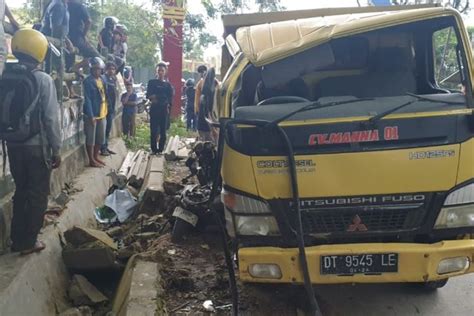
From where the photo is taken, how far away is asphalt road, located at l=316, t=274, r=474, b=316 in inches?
164

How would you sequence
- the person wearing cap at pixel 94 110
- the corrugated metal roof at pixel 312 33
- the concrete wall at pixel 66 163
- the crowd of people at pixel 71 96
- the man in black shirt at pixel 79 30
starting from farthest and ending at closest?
the man in black shirt at pixel 79 30
the person wearing cap at pixel 94 110
the concrete wall at pixel 66 163
the crowd of people at pixel 71 96
the corrugated metal roof at pixel 312 33

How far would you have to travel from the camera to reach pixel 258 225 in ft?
11.9

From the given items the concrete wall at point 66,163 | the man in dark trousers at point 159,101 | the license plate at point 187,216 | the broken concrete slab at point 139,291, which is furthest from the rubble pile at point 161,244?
the man in dark trousers at point 159,101

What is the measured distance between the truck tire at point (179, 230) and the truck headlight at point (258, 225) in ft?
6.66

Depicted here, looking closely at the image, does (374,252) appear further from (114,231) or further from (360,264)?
(114,231)

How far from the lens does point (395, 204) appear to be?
11.7ft

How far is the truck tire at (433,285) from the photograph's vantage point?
14.4 feet

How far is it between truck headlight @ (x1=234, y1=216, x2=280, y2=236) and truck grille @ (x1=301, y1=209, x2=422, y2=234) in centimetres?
22

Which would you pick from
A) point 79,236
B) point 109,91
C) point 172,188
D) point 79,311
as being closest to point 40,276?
point 79,311

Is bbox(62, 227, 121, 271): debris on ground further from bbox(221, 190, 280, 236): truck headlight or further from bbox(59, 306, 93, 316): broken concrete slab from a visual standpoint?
bbox(221, 190, 280, 236): truck headlight

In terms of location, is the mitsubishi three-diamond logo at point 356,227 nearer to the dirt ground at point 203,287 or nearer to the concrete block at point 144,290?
the dirt ground at point 203,287

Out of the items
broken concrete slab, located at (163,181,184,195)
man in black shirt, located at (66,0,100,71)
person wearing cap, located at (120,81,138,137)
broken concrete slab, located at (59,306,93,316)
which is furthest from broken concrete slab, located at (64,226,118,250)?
person wearing cap, located at (120,81,138,137)

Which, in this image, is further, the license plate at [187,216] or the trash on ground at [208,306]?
the license plate at [187,216]

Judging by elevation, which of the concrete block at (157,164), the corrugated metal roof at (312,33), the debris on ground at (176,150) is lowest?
the debris on ground at (176,150)
